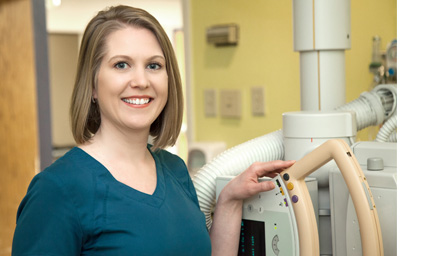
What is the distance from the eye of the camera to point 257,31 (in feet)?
7.80

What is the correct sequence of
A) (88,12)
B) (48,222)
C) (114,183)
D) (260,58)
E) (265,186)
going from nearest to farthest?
A: (48,222)
(114,183)
(265,186)
(260,58)
(88,12)

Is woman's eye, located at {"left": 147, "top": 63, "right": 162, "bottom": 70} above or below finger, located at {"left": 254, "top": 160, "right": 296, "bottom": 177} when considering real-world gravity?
above

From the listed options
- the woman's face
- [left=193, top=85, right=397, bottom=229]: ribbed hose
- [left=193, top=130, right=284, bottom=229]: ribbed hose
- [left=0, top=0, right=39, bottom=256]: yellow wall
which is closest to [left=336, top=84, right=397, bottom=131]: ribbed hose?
[left=193, top=85, right=397, bottom=229]: ribbed hose

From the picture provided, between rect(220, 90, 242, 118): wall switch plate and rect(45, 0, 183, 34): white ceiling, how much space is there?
1.43 meters

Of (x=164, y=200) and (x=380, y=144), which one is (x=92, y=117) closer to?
(x=164, y=200)

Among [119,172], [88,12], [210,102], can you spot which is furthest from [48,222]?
[88,12]

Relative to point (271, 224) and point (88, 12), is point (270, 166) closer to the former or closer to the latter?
point (271, 224)

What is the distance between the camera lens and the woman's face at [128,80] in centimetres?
104

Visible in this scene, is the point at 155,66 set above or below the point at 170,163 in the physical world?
above

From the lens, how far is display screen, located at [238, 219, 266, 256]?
3.87 ft

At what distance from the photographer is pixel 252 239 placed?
47.8 inches

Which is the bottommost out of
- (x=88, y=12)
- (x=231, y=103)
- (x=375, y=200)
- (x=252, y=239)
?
(x=252, y=239)

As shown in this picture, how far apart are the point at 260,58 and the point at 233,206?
1260mm

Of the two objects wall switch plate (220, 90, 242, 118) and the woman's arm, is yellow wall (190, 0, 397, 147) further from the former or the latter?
the woman's arm
